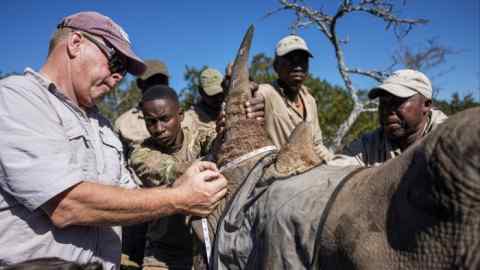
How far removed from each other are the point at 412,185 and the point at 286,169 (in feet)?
2.48

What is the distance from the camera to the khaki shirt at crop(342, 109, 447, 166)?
364 centimetres

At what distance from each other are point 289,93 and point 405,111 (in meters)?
2.03

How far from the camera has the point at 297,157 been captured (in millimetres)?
1866

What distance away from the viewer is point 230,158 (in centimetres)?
225

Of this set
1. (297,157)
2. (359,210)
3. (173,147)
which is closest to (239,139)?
(297,157)

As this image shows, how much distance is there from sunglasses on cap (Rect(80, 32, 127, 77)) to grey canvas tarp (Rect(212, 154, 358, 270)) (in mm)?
1150

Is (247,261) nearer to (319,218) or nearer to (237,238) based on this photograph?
(237,238)

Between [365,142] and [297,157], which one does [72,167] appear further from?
[365,142]

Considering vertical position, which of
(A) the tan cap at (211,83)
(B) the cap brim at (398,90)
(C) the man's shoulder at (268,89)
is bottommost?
(B) the cap brim at (398,90)

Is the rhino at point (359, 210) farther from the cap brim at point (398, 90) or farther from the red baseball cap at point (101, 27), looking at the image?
the cap brim at point (398, 90)

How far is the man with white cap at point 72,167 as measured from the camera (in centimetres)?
197

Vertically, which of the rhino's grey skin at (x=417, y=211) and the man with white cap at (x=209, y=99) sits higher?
the man with white cap at (x=209, y=99)

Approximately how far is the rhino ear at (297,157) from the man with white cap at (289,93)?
9.60ft

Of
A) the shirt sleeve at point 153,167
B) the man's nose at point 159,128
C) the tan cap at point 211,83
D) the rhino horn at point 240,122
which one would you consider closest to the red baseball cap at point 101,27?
the rhino horn at point 240,122
